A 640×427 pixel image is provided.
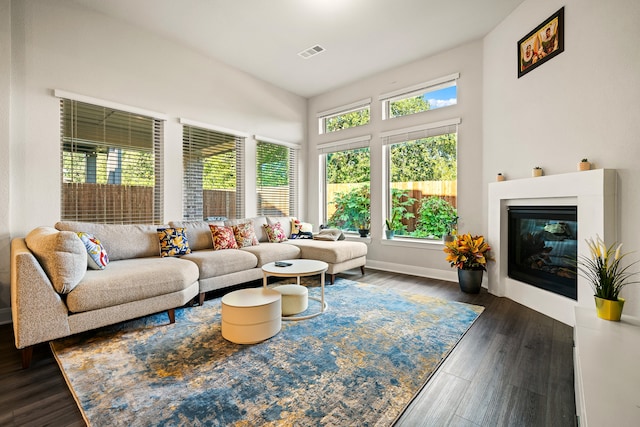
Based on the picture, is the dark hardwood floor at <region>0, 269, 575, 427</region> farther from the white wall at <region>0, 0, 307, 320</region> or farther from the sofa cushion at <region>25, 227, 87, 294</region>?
the white wall at <region>0, 0, 307, 320</region>

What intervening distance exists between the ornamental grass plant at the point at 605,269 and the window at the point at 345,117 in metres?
3.67

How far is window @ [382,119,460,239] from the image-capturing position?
169 inches

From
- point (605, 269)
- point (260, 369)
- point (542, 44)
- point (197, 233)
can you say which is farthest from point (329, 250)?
point (542, 44)

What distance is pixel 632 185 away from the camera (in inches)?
85.7

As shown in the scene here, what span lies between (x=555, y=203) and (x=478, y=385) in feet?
6.74

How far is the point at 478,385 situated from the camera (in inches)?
67.7

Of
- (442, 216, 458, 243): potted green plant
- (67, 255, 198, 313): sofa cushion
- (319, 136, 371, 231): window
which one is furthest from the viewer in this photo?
(319, 136, 371, 231): window

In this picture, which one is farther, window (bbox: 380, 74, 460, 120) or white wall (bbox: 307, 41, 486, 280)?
window (bbox: 380, 74, 460, 120)

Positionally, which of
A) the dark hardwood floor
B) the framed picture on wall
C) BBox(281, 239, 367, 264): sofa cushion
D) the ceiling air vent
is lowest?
the dark hardwood floor

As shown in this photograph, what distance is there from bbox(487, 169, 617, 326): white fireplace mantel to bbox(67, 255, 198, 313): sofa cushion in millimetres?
3429

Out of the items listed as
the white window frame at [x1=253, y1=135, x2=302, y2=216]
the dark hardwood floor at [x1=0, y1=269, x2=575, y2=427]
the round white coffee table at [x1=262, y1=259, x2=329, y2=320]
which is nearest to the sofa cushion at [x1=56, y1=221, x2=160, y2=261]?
the dark hardwood floor at [x1=0, y1=269, x2=575, y2=427]

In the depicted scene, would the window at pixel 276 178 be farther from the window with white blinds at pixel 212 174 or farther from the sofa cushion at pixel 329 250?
the sofa cushion at pixel 329 250

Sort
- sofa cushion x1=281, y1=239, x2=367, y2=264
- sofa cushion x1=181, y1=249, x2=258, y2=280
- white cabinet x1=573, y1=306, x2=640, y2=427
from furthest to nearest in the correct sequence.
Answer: sofa cushion x1=281, y1=239, x2=367, y2=264 → sofa cushion x1=181, y1=249, x2=258, y2=280 → white cabinet x1=573, y1=306, x2=640, y2=427

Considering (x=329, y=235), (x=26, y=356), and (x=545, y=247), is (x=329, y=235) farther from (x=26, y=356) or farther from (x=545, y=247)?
(x=26, y=356)
